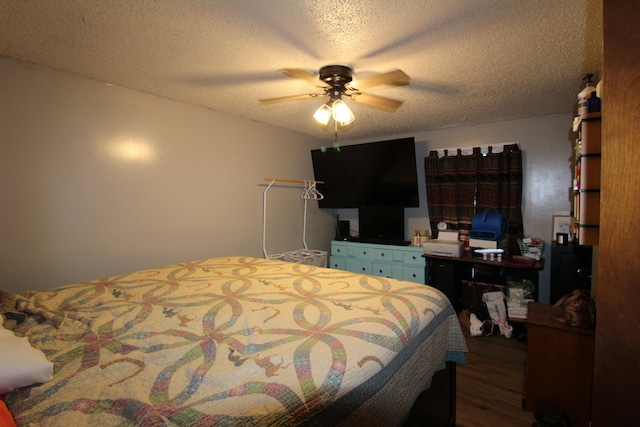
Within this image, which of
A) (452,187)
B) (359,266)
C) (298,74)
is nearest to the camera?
(298,74)

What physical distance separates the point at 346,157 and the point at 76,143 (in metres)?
2.76

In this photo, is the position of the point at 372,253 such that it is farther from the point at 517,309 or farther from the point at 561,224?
the point at 561,224

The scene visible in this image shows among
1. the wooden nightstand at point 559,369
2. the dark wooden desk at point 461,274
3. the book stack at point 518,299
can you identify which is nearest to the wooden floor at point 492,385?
the wooden nightstand at point 559,369

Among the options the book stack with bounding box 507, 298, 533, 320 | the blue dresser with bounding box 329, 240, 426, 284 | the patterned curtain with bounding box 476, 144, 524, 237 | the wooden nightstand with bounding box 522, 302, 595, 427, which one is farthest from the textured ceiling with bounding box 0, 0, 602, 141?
the book stack with bounding box 507, 298, 533, 320

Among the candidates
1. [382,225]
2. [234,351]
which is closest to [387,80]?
[234,351]

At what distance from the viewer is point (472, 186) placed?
354 centimetres

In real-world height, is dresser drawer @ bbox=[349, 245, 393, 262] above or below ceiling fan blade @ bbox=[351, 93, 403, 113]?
below

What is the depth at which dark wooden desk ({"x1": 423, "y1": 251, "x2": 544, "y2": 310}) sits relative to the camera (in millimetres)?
3176

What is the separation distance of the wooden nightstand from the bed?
58 centimetres

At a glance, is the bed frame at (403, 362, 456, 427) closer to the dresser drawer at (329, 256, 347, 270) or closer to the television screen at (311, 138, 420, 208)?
the television screen at (311, 138, 420, 208)

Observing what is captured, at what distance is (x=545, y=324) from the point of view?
1769 millimetres

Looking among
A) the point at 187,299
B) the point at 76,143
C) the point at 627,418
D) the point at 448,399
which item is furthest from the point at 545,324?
the point at 76,143

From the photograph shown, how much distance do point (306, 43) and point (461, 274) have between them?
2.99 metres

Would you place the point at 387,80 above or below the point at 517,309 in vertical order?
above
